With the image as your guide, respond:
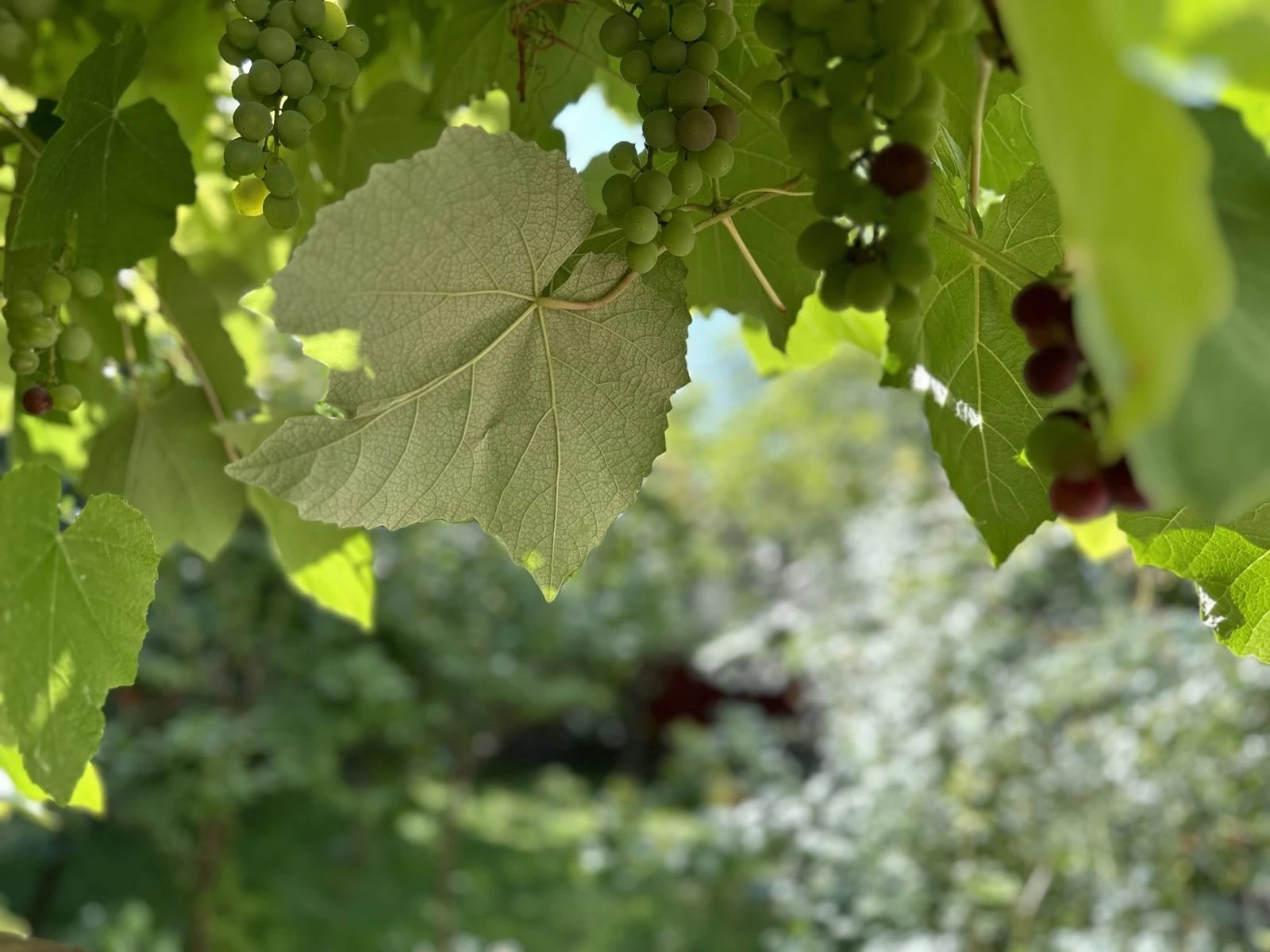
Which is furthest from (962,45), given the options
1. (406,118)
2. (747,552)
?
Result: (747,552)

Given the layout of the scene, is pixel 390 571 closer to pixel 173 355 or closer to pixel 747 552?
pixel 747 552

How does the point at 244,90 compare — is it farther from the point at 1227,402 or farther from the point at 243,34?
the point at 1227,402

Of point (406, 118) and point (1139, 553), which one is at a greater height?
point (406, 118)

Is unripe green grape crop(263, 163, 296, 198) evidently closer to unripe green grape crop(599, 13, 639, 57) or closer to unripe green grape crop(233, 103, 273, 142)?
unripe green grape crop(233, 103, 273, 142)

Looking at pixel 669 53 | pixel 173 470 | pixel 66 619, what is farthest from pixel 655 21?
pixel 173 470

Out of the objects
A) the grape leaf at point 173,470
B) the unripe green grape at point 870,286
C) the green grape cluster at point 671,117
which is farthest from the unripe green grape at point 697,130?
the grape leaf at point 173,470
